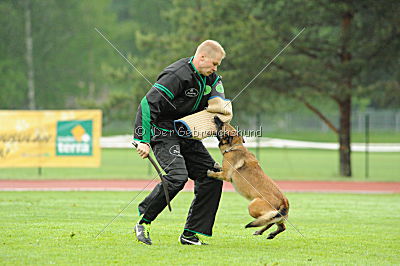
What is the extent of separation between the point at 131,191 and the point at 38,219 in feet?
20.5

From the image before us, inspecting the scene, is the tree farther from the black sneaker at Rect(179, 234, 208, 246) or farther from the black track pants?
the black sneaker at Rect(179, 234, 208, 246)

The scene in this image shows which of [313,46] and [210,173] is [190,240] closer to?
[210,173]

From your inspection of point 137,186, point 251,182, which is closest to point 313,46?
point 137,186

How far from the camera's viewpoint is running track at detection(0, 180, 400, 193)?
15445 mm

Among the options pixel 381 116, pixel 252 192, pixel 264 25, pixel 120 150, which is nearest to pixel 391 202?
pixel 252 192

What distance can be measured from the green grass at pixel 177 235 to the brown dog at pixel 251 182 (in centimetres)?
33

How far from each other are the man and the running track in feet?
26.1

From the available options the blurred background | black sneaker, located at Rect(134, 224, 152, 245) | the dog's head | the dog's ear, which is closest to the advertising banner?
the blurred background

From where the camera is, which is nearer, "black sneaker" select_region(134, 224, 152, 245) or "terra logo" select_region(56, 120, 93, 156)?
"black sneaker" select_region(134, 224, 152, 245)

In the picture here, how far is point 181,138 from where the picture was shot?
21.9ft

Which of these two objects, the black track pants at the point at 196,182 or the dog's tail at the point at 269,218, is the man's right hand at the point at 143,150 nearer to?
the black track pants at the point at 196,182

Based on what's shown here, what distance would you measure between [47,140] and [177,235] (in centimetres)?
1164

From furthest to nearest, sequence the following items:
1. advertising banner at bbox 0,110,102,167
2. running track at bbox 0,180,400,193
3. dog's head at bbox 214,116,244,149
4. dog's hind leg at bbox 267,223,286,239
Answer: advertising banner at bbox 0,110,102,167 < running track at bbox 0,180,400,193 < dog's head at bbox 214,116,244,149 < dog's hind leg at bbox 267,223,286,239

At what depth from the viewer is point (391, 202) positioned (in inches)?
509
